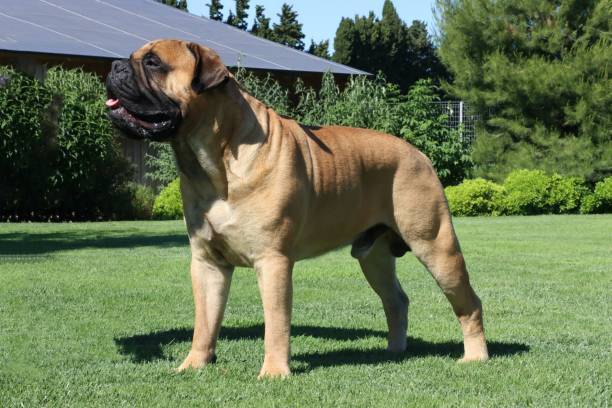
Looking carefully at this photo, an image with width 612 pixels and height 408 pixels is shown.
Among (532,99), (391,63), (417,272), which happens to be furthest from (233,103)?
(391,63)

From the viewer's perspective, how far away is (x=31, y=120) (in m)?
19.4

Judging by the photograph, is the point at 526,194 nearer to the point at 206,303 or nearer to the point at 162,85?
the point at 206,303

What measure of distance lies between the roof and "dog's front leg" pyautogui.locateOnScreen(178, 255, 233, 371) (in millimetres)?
17727

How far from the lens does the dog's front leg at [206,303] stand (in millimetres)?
5645

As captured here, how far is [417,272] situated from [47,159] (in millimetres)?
11242

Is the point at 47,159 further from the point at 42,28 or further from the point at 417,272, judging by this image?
the point at 417,272

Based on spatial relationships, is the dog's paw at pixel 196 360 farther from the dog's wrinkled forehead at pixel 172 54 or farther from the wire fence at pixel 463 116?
the wire fence at pixel 463 116

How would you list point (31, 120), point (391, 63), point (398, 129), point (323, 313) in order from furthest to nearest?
point (391, 63)
point (398, 129)
point (31, 120)
point (323, 313)

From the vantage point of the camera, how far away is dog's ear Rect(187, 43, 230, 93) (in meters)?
5.10

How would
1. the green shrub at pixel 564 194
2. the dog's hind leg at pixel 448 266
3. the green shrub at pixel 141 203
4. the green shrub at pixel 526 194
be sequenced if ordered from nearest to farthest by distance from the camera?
the dog's hind leg at pixel 448 266, the green shrub at pixel 141 203, the green shrub at pixel 526 194, the green shrub at pixel 564 194

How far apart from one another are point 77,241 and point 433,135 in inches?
466

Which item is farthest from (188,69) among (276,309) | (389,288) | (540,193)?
(540,193)

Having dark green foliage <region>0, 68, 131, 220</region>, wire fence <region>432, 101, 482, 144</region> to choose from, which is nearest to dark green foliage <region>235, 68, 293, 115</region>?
dark green foliage <region>0, 68, 131, 220</region>

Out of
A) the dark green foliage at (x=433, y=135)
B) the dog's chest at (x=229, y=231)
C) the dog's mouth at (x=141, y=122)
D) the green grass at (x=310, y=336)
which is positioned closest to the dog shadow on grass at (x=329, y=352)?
the green grass at (x=310, y=336)
